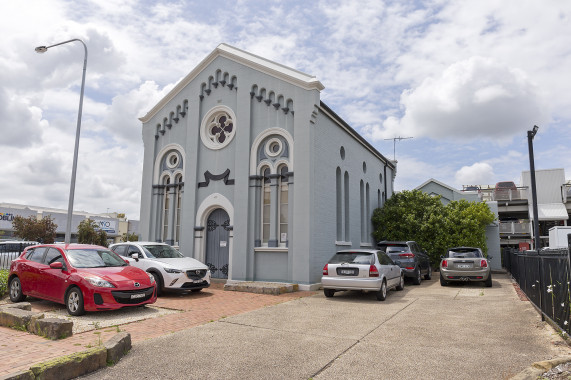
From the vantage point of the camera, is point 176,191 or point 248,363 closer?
point 248,363

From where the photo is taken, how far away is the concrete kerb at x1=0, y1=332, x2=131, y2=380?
14.6 ft

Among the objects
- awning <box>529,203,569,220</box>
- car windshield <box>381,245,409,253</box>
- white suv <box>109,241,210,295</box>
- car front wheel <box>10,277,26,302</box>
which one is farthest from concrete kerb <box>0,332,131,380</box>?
awning <box>529,203,569,220</box>

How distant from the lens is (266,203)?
15266mm

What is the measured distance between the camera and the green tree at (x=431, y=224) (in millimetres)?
20484

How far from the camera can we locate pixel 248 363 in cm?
552

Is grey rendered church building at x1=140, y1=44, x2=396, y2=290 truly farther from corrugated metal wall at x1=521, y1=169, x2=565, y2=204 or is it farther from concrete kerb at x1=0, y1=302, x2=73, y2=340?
corrugated metal wall at x1=521, y1=169, x2=565, y2=204

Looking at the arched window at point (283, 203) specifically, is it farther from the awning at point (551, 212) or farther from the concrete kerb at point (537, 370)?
the awning at point (551, 212)

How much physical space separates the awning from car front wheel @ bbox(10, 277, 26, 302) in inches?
1559

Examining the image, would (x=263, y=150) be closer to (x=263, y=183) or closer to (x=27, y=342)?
(x=263, y=183)

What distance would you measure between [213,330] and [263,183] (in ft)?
27.6

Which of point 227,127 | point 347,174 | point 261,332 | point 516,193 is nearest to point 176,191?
point 227,127

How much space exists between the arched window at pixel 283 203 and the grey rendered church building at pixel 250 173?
38 mm

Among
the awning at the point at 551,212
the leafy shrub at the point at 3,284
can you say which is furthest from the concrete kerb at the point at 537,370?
the awning at the point at 551,212

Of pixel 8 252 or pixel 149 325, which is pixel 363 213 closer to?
pixel 149 325
